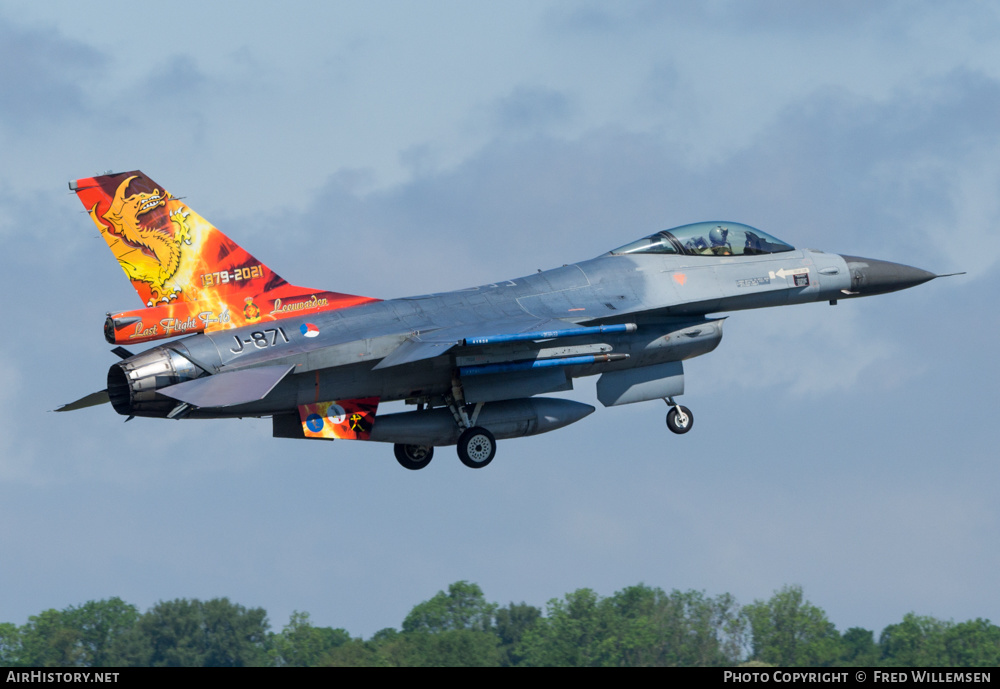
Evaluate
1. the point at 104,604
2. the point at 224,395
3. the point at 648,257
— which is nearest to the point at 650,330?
the point at 648,257

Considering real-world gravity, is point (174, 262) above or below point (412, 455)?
above

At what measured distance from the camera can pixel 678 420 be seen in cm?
2722

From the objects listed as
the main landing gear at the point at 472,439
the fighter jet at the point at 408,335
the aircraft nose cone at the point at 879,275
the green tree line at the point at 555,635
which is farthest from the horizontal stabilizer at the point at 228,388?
the green tree line at the point at 555,635

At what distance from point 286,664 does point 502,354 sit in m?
28.7

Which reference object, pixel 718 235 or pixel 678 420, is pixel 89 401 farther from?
pixel 718 235

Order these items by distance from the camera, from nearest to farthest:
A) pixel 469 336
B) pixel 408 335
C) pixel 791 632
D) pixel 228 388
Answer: pixel 228 388 → pixel 469 336 → pixel 408 335 → pixel 791 632

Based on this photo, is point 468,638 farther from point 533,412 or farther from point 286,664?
point 533,412

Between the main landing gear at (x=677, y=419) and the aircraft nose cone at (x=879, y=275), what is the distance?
3886mm

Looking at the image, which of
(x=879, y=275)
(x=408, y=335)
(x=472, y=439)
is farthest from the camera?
(x=879, y=275)

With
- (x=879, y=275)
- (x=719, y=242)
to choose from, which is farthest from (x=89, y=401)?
(x=879, y=275)

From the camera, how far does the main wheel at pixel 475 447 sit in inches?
997

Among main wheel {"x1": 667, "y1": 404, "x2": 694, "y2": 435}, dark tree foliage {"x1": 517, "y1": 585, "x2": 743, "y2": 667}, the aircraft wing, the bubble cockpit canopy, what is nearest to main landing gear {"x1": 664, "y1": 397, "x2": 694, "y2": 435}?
main wheel {"x1": 667, "y1": 404, "x2": 694, "y2": 435}

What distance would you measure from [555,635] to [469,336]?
30.2 meters

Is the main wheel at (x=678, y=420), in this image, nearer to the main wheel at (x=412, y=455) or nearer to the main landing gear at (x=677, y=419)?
the main landing gear at (x=677, y=419)
